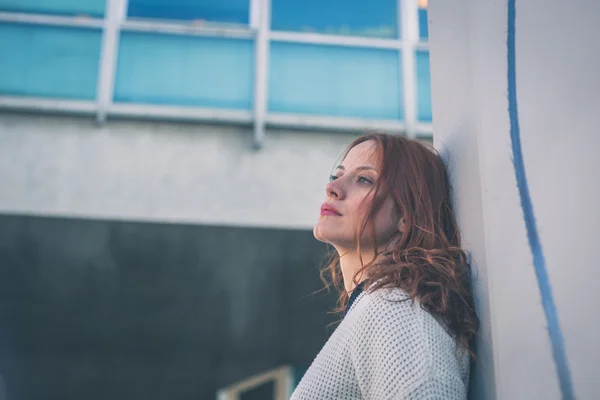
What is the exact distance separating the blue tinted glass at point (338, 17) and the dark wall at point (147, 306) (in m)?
1.97

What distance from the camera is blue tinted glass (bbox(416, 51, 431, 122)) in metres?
5.21

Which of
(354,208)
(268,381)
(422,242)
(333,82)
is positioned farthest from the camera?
(268,381)

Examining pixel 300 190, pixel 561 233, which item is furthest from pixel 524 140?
pixel 300 190

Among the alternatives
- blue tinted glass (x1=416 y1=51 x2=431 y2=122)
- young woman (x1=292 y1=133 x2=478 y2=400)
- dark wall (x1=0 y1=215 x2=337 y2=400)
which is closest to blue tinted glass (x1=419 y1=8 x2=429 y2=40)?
blue tinted glass (x1=416 y1=51 x2=431 y2=122)

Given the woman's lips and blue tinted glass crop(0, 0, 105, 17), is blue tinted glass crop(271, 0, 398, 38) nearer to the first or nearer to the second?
blue tinted glass crop(0, 0, 105, 17)

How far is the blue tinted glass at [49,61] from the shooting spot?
489cm

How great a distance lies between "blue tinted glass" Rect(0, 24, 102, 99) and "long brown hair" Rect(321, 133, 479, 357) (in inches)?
158

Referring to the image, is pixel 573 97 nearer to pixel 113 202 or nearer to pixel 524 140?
pixel 524 140

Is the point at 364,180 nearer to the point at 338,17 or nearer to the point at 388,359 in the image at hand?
A: the point at 388,359

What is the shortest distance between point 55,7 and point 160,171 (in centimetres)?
178

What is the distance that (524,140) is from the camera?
1111 mm

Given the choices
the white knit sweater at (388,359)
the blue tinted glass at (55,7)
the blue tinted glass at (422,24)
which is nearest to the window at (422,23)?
the blue tinted glass at (422,24)

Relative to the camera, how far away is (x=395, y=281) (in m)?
1.25

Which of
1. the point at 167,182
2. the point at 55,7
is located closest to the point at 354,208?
the point at 167,182
